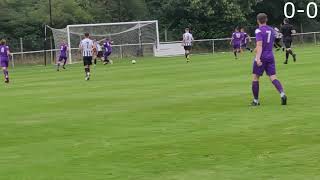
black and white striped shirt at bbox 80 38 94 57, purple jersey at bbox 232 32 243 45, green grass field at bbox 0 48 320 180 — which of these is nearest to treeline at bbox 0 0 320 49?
purple jersey at bbox 232 32 243 45

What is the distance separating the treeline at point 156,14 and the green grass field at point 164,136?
153 ft

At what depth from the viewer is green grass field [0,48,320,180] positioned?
9.11 metres

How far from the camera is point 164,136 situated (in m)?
12.1

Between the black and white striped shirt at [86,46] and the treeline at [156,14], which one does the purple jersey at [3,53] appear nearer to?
the black and white striped shirt at [86,46]

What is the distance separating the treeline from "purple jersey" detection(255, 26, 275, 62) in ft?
163

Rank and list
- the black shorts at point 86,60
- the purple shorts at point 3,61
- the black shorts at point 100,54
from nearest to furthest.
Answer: the black shorts at point 86,60 < the purple shorts at point 3,61 < the black shorts at point 100,54

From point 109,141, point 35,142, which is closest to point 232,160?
point 109,141

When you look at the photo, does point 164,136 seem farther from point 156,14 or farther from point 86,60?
point 156,14

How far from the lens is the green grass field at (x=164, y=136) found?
359 inches

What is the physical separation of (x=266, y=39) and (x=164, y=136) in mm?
5019

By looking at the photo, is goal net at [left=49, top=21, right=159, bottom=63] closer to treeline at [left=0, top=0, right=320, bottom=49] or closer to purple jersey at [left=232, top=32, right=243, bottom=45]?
treeline at [left=0, top=0, right=320, bottom=49]

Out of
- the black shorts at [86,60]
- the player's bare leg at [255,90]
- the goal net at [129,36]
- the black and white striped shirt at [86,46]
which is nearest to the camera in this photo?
the player's bare leg at [255,90]

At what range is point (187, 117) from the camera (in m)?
14.6

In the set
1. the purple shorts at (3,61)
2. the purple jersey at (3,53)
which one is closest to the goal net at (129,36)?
the purple jersey at (3,53)
